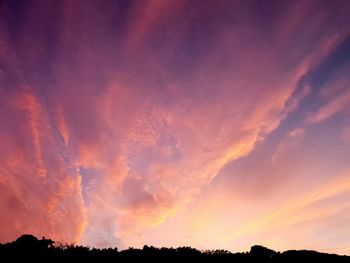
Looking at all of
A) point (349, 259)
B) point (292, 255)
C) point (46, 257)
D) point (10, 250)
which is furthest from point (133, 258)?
point (349, 259)

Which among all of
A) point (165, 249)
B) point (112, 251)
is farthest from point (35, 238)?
point (165, 249)

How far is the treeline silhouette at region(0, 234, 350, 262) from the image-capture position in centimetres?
2252

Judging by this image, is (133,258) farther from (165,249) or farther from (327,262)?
(327,262)

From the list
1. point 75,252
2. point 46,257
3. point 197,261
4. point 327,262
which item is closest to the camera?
point 46,257

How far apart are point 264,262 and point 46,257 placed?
16.4m

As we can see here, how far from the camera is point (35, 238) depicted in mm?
23922

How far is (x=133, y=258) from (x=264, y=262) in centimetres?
1051

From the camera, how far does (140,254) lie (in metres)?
24.8

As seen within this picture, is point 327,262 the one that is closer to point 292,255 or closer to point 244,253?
point 292,255

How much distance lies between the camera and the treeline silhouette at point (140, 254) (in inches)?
886

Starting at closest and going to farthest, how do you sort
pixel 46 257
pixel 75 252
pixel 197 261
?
pixel 46 257 → pixel 75 252 → pixel 197 261

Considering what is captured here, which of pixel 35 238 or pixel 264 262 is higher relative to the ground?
pixel 35 238

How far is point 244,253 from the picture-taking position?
2795 centimetres

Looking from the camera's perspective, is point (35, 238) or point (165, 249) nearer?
point (35, 238)
